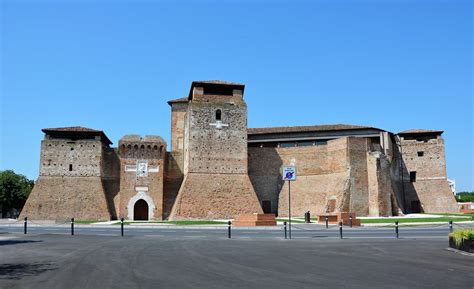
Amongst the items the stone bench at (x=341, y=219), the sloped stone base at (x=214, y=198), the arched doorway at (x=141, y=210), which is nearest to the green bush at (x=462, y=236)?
the stone bench at (x=341, y=219)

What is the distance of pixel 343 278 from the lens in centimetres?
845

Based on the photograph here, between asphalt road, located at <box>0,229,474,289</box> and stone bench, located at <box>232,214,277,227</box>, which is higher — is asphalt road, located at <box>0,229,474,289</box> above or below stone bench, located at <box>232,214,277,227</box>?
above

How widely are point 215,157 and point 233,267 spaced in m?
31.5

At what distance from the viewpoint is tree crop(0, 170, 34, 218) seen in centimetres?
6128

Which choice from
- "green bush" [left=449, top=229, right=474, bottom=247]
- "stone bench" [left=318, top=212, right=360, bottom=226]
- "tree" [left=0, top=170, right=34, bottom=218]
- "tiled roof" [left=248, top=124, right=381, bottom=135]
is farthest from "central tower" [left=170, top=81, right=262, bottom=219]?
"tree" [left=0, top=170, right=34, bottom=218]

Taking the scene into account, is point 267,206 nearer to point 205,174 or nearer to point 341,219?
point 205,174

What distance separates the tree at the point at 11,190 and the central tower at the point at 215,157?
108 feet

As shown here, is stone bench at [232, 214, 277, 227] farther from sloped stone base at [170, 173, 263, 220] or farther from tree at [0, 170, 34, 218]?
tree at [0, 170, 34, 218]

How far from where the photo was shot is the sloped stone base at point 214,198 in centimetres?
3884

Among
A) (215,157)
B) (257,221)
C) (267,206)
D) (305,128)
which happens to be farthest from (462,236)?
(305,128)

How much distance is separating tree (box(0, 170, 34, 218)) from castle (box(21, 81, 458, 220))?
2286cm

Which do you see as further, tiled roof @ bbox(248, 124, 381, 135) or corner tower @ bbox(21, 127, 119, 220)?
tiled roof @ bbox(248, 124, 381, 135)

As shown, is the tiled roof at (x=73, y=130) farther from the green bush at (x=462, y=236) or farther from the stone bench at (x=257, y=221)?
the green bush at (x=462, y=236)

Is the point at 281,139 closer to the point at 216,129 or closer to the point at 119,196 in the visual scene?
the point at 216,129
